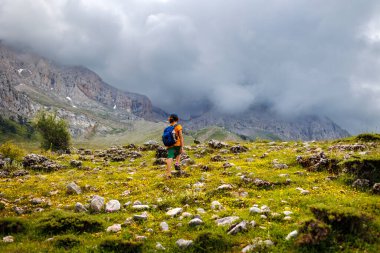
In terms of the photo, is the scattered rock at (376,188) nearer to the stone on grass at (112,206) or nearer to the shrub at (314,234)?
the shrub at (314,234)

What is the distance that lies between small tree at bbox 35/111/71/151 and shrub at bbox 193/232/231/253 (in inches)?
2007

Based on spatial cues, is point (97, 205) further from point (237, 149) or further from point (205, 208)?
point (237, 149)

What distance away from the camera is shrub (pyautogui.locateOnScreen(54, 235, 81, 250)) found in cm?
1044

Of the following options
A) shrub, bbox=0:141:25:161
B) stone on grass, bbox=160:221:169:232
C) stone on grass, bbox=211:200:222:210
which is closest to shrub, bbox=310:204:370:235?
stone on grass, bbox=211:200:222:210

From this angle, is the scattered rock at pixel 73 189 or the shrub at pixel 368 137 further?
the shrub at pixel 368 137

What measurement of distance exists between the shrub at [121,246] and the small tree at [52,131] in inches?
1964

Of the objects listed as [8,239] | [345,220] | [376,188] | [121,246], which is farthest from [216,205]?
[8,239]

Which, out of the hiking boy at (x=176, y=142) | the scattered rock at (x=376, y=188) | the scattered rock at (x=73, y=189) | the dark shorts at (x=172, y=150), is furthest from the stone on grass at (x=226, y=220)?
the dark shorts at (x=172, y=150)

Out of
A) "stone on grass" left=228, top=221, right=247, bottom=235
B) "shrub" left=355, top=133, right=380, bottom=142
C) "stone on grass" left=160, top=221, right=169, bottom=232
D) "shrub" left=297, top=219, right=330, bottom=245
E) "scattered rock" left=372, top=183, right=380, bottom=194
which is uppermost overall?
"shrub" left=355, top=133, right=380, bottom=142

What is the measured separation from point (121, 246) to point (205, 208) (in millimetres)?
4854

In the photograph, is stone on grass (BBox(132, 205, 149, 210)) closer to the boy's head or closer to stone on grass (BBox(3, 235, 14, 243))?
stone on grass (BBox(3, 235, 14, 243))

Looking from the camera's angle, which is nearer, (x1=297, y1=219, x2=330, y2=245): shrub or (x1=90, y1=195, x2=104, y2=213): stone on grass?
(x1=297, y1=219, x2=330, y2=245): shrub

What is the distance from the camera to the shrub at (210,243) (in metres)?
9.84

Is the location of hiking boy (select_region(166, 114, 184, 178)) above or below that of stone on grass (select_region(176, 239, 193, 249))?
above
